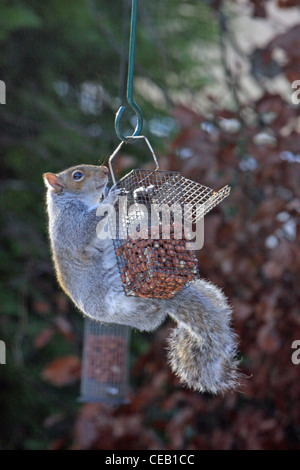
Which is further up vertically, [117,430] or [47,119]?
[47,119]

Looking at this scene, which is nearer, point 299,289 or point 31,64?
point 299,289

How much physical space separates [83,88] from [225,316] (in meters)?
2.87

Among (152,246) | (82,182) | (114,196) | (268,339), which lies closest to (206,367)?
(152,246)

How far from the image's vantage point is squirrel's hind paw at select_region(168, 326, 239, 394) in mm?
1710

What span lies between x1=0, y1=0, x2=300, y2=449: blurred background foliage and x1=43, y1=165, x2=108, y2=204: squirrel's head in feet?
2.92

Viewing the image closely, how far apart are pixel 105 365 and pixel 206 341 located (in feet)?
5.39

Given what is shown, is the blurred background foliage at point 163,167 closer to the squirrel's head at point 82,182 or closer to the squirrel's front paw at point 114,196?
the squirrel's head at point 82,182

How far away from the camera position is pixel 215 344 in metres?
1.71

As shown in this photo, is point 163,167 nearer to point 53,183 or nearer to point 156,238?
point 53,183

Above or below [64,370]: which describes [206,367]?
above

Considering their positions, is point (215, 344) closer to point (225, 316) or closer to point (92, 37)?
point (225, 316)

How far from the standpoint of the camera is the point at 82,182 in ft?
6.31

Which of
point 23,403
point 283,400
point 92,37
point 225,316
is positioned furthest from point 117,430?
point 92,37

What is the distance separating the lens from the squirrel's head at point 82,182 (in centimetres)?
191
